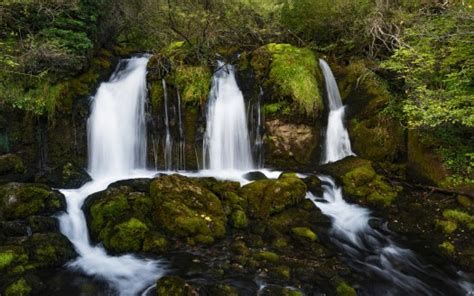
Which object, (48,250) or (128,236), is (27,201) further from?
(128,236)

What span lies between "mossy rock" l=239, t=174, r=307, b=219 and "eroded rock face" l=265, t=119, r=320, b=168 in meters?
2.49

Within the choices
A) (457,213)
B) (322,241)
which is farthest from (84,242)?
(457,213)

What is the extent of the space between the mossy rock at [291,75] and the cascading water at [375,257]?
2.53 meters

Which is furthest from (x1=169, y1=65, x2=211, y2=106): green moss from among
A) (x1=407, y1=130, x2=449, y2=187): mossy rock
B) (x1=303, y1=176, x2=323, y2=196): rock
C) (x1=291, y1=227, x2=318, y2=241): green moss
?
(x1=407, y1=130, x2=449, y2=187): mossy rock

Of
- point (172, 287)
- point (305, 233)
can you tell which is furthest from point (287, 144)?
point (172, 287)

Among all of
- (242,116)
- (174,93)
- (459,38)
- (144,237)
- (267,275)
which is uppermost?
(459,38)

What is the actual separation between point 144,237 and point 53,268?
60.1 inches

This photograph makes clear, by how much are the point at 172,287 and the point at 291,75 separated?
26.1 ft

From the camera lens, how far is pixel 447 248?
671cm

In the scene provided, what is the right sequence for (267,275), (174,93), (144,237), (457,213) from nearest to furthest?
(267,275) < (144,237) < (457,213) < (174,93)

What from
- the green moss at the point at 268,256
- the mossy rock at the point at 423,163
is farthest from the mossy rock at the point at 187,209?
the mossy rock at the point at 423,163

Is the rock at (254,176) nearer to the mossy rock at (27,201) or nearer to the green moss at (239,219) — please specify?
the green moss at (239,219)

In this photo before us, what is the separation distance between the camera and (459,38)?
7961mm

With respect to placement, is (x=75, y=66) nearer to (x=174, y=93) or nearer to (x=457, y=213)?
(x=174, y=93)
